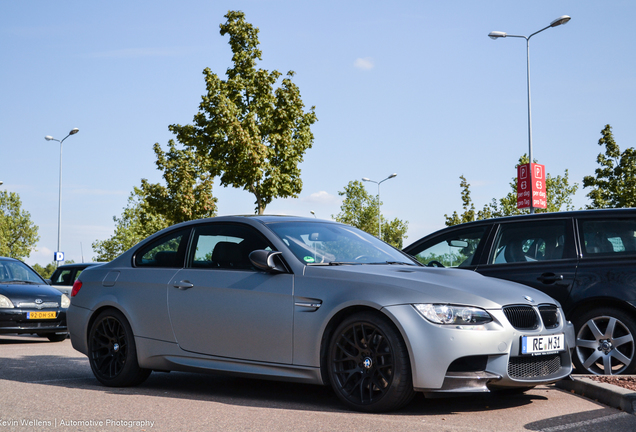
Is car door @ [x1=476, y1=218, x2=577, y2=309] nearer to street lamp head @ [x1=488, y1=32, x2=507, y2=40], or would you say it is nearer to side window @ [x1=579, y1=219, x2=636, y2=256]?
side window @ [x1=579, y1=219, x2=636, y2=256]

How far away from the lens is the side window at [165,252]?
22.9 ft

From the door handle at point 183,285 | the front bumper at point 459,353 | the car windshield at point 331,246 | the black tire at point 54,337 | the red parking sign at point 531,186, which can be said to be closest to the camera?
the front bumper at point 459,353

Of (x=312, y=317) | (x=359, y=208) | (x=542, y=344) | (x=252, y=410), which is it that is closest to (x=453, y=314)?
(x=542, y=344)

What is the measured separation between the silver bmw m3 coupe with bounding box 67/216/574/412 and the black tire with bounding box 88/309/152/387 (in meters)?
0.01

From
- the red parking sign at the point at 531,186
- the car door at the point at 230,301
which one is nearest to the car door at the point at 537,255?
the car door at the point at 230,301

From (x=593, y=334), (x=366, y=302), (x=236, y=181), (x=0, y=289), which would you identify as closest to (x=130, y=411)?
(x=366, y=302)

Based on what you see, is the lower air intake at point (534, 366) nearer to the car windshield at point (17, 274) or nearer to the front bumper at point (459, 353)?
the front bumper at point (459, 353)

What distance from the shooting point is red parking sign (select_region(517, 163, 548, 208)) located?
20656 mm

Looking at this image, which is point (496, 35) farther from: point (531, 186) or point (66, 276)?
point (66, 276)

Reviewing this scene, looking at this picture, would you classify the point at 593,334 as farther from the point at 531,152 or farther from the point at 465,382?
the point at 531,152

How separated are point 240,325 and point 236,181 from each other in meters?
16.8

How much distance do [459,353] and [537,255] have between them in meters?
2.85

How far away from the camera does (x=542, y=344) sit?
18.2 ft

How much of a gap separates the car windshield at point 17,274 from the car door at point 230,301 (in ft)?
25.9
